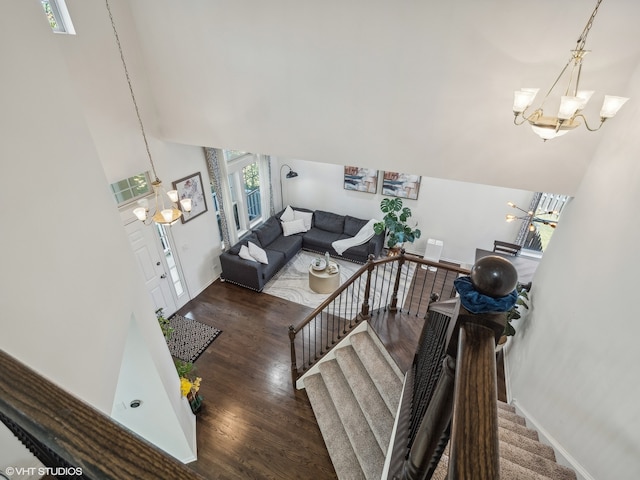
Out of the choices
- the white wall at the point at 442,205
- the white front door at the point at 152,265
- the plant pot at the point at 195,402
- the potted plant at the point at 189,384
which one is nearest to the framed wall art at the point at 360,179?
the white wall at the point at 442,205

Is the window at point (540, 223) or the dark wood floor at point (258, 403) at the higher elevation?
the window at point (540, 223)

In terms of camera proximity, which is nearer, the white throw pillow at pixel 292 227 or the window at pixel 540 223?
the window at pixel 540 223

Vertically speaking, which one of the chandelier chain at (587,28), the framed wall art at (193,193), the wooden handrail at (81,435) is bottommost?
the framed wall art at (193,193)

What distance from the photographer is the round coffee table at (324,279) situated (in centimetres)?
578

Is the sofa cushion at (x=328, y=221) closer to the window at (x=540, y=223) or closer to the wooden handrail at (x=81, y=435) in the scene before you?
the window at (x=540, y=223)

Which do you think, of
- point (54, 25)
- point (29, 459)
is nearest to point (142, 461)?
point (29, 459)

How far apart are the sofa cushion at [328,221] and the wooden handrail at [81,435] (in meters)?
7.14

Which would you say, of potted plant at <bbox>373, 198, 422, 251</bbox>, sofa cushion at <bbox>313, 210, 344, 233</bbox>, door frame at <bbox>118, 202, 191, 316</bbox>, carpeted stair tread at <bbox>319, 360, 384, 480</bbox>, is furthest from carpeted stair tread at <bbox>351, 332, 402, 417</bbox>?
sofa cushion at <bbox>313, 210, 344, 233</bbox>

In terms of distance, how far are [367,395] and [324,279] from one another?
2590 millimetres

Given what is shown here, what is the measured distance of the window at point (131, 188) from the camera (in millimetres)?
4102

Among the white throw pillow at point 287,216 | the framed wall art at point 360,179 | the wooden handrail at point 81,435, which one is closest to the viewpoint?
the wooden handrail at point 81,435

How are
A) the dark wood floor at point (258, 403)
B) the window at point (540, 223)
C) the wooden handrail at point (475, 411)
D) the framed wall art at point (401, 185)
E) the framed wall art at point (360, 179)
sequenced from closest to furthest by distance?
the wooden handrail at point (475, 411) < the dark wood floor at point (258, 403) < the window at point (540, 223) < the framed wall art at point (401, 185) < the framed wall art at point (360, 179)

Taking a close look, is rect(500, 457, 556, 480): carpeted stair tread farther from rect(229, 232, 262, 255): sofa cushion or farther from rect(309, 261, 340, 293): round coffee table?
rect(229, 232, 262, 255): sofa cushion

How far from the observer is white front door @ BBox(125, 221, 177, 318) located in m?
Answer: 4.46
